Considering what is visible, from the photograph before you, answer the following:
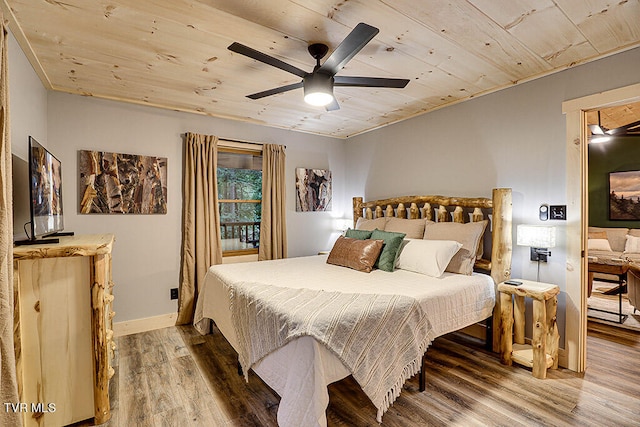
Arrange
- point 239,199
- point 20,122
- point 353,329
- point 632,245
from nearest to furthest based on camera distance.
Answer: point 353,329, point 20,122, point 239,199, point 632,245

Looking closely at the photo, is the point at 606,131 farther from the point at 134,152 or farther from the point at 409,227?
the point at 134,152

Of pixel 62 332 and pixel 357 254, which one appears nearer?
pixel 62 332

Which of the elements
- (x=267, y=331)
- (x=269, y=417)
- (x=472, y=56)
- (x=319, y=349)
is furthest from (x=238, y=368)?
(x=472, y=56)

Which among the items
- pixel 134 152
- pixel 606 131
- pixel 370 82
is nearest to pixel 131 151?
pixel 134 152

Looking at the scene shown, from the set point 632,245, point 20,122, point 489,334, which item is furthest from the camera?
point 632,245

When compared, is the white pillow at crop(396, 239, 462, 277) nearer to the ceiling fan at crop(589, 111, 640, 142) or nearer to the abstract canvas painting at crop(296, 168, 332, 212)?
the abstract canvas painting at crop(296, 168, 332, 212)

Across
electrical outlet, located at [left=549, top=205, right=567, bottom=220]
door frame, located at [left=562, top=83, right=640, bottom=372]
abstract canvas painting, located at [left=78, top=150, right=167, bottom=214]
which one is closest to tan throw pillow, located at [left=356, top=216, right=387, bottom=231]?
electrical outlet, located at [left=549, top=205, right=567, bottom=220]

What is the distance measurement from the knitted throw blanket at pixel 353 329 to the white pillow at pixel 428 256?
73 centimetres

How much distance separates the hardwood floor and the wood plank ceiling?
8.10ft

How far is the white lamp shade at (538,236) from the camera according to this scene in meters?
2.56

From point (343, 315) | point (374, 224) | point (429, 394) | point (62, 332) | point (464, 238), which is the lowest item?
point (429, 394)

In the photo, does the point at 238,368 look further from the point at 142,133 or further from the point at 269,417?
the point at 142,133

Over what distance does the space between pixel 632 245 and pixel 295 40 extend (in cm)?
639

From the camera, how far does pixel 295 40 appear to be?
2.14m
